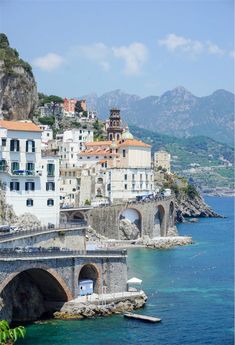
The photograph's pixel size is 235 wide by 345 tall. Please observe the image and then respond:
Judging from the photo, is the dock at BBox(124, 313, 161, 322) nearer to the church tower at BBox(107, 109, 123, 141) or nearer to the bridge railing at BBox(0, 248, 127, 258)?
the bridge railing at BBox(0, 248, 127, 258)

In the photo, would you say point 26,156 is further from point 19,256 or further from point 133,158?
point 133,158

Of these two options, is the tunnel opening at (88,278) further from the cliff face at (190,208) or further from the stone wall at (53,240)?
the cliff face at (190,208)

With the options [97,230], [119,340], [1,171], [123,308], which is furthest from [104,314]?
[97,230]

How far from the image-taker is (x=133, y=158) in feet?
381

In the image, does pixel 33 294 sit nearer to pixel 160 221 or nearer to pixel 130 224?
pixel 130 224

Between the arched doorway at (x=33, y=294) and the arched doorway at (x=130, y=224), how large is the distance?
166ft

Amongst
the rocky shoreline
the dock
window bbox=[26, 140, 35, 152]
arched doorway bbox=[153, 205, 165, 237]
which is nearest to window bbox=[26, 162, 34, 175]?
window bbox=[26, 140, 35, 152]

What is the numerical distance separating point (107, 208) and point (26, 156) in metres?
33.6

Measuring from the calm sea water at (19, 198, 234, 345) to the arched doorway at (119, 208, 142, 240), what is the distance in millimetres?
11548

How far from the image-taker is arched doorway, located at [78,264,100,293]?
57.5 meters

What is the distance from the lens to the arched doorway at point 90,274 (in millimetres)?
57531

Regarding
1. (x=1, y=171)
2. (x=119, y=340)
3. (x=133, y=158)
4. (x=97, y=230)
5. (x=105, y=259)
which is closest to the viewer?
(x=119, y=340)

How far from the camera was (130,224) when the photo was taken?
352 feet

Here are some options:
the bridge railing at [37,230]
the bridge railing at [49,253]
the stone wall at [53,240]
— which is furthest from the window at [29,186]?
the bridge railing at [49,253]
